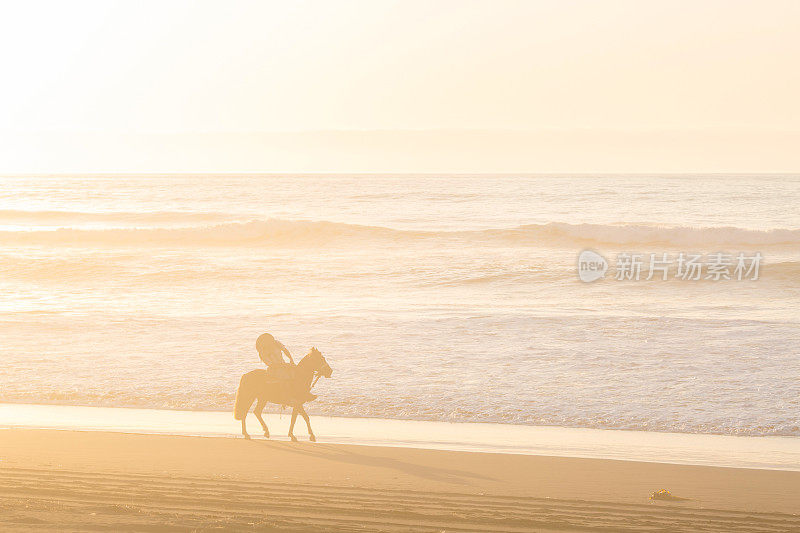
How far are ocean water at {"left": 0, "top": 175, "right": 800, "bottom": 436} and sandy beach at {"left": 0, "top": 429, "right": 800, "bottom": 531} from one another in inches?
90.1

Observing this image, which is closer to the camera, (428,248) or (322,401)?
(322,401)

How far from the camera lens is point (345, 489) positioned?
7094 mm

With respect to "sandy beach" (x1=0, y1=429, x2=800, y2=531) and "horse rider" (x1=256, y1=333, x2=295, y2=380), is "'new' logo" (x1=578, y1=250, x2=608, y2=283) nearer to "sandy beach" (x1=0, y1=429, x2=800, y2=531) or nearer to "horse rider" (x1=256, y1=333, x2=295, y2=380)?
"horse rider" (x1=256, y1=333, x2=295, y2=380)

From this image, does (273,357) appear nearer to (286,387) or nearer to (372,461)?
(286,387)

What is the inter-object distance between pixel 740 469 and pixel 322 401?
5.18 metres

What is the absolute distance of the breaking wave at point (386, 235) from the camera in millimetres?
36969

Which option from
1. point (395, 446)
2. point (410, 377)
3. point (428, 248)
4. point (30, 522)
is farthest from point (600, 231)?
point (30, 522)

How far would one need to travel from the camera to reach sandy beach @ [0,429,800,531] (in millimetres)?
6012

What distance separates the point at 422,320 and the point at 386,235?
21163 millimetres

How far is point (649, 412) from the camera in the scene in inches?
419

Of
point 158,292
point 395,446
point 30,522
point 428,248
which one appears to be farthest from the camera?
point 428,248

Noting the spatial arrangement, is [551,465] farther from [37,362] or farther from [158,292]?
[158,292]
